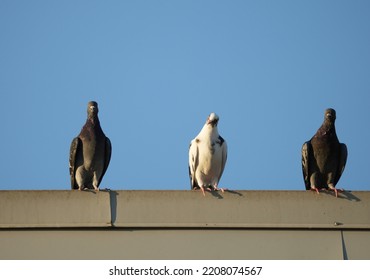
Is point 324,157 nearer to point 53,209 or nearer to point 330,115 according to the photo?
point 330,115

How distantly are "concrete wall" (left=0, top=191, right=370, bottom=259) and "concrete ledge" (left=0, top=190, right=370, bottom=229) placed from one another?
2 centimetres

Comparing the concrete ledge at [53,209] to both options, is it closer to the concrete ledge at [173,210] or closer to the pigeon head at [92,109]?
the concrete ledge at [173,210]

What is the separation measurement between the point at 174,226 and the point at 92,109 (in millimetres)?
5720

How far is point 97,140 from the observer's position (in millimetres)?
19406

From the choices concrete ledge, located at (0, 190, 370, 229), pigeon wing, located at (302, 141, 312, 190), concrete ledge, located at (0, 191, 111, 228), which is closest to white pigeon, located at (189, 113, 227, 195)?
pigeon wing, located at (302, 141, 312, 190)

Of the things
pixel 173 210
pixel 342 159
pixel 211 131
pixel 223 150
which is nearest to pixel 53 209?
pixel 173 210

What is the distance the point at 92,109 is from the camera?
773 inches

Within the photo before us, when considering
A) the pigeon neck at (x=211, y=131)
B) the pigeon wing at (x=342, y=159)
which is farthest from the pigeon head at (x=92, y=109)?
the pigeon wing at (x=342, y=159)

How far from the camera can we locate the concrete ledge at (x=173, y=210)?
48.2 ft

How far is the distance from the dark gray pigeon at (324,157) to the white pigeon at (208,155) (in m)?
1.78

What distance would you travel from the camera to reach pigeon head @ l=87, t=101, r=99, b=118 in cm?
1959
